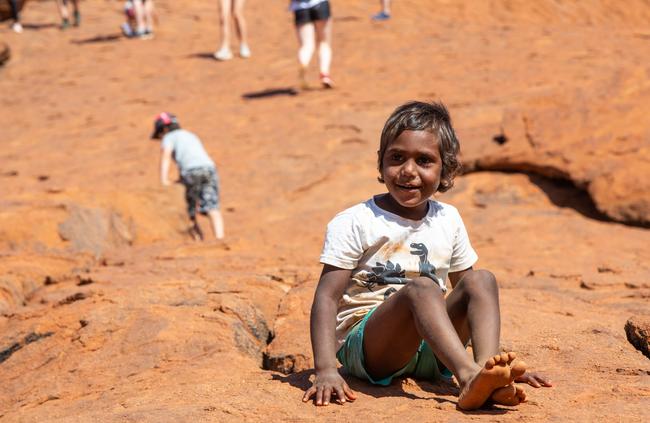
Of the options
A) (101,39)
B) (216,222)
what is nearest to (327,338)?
(216,222)

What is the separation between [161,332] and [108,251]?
2391mm

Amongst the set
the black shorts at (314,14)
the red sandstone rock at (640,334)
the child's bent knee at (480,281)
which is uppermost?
the black shorts at (314,14)

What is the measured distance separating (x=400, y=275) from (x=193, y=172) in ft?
15.4

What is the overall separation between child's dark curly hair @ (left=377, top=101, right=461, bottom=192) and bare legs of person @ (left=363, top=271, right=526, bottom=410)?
407 mm

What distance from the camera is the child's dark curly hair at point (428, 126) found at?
281 cm

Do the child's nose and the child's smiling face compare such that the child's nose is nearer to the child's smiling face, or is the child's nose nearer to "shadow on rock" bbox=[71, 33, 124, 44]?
the child's smiling face

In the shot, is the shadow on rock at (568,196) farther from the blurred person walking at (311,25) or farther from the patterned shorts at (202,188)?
the blurred person walking at (311,25)

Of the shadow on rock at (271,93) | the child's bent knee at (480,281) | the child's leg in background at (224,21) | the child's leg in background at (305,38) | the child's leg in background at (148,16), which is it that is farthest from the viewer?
the child's leg in background at (148,16)

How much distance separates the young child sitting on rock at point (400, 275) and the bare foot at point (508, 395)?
136 millimetres

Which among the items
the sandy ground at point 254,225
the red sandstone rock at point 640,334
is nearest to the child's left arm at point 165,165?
the sandy ground at point 254,225

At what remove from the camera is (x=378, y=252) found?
9.34 feet

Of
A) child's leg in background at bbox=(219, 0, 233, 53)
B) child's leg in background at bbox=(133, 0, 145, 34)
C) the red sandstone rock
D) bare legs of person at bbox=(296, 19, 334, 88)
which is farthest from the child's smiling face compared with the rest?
child's leg in background at bbox=(133, 0, 145, 34)

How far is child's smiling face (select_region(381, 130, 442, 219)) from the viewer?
9.21ft

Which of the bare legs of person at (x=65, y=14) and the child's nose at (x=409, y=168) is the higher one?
the bare legs of person at (x=65, y=14)
